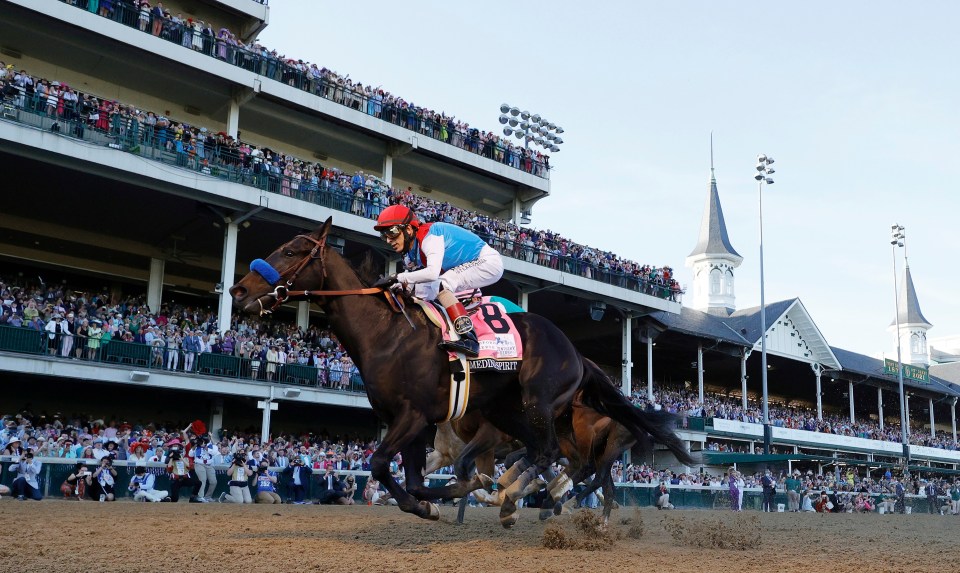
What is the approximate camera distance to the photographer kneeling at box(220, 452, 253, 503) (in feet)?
54.6

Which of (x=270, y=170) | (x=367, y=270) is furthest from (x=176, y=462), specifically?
(x=270, y=170)

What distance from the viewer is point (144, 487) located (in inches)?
603

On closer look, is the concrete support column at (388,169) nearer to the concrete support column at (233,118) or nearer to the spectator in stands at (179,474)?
the concrete support column at (233,118)

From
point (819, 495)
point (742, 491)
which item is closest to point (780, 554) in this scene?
point (742, 491)

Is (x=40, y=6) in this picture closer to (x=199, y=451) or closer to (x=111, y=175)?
(x=111, y=175)

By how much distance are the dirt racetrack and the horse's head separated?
79.6 inches

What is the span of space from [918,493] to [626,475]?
63.4ft

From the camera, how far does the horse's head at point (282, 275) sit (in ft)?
24.0

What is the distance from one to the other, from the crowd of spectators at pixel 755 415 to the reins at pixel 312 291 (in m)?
23.2

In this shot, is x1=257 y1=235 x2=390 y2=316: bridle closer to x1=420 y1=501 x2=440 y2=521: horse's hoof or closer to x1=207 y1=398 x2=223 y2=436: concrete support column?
x1=420 y1=501 x2=440 y2=521: horse's hoof

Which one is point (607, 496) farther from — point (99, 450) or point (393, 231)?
point (99, 450)

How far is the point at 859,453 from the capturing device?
161ft

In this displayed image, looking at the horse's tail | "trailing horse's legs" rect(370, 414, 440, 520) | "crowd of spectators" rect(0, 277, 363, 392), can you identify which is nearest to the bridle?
"trailing horse's legs" rect(370, 414, 440, 520)

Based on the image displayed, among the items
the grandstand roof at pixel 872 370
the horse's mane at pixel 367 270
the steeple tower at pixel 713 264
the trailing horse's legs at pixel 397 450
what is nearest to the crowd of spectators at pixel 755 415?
the grandstand roof at pixel 872 370
